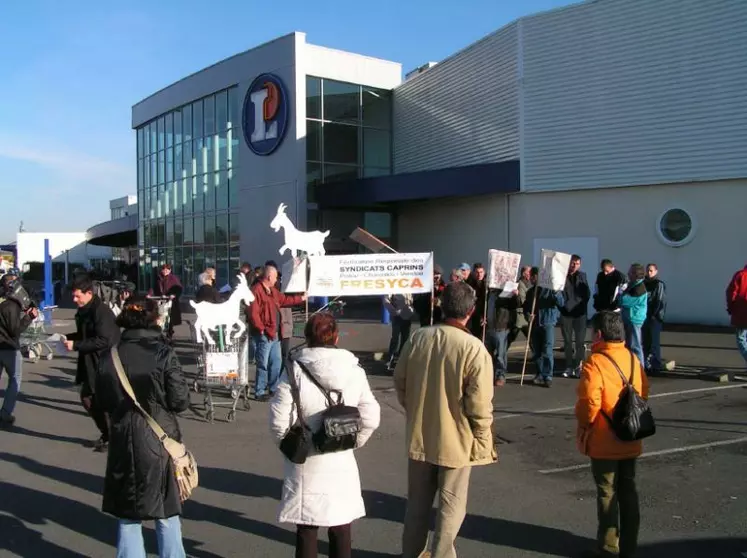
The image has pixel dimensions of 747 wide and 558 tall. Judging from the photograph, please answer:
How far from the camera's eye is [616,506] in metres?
4.51

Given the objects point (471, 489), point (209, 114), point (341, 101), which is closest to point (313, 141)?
point (341, 101)

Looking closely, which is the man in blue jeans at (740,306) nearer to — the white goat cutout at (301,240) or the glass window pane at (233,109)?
the white goat cutout at (301,240)

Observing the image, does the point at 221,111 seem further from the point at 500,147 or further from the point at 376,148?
the point at 500,147

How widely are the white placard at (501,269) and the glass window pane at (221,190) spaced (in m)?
20.4

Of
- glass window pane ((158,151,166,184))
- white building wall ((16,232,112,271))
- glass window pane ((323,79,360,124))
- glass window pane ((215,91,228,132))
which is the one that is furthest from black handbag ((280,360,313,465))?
white building wall ((16,232,112,271))

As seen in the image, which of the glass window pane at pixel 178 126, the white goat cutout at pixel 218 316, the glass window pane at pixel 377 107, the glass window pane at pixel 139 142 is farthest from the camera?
the glass window pane at pixel 139 142

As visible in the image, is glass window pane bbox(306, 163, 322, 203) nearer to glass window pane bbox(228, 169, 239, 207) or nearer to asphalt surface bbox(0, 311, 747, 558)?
glass window pane bbox(228, 169, 239, 207)

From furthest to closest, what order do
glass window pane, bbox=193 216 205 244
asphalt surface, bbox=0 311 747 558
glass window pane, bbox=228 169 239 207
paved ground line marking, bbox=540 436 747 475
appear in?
glass window pane, bbox=193 216 205 244 < glass window pane, bbox=228 169 239 207 < paved ground line marking, bbox=540 436 747 475 < asphalt surface, bbox=0 311 747 558

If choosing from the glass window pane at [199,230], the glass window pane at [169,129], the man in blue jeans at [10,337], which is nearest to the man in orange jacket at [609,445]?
the man in blue jeans at [10,337]

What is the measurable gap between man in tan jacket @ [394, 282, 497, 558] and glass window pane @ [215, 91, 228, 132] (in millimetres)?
26670

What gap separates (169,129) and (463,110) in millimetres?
15740

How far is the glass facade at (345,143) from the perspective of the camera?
26.3 meters

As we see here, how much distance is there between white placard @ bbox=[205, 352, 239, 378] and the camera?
29.0 ft

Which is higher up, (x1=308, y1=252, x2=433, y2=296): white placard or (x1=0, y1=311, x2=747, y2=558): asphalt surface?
(x1=308, y1=252, x2=433, y2=296): white placard
